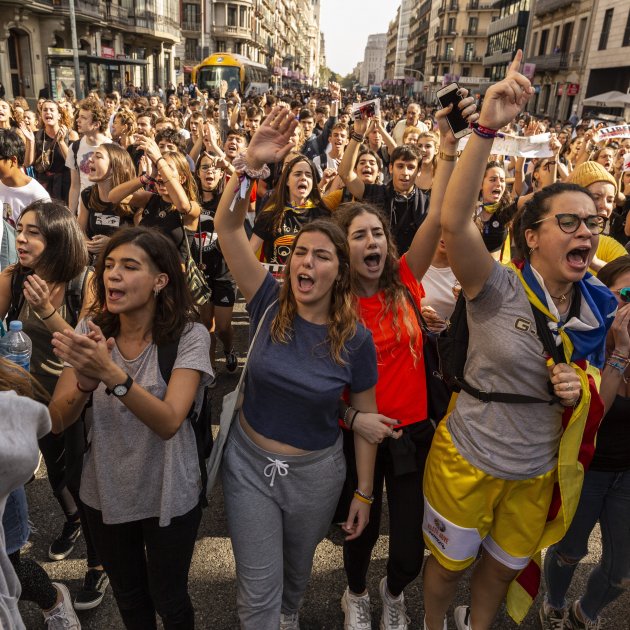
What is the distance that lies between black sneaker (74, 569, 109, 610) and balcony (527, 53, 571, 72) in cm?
4404

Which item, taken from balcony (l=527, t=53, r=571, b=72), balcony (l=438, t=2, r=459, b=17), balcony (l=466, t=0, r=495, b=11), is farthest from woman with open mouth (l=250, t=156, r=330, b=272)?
balcony (l=438, t=2, r=459, b=17)

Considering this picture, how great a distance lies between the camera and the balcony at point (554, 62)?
124ft

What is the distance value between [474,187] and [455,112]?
0.51 meters

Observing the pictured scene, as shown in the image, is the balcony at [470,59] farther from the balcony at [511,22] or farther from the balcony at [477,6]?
the balcony at [511,22]

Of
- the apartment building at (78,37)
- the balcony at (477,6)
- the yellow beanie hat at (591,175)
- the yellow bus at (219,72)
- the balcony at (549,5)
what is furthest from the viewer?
the balcony at (477,6)

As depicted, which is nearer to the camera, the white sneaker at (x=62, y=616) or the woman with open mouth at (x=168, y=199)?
the white sneaker at (x=62, y=616)

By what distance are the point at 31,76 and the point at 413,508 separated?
117ft

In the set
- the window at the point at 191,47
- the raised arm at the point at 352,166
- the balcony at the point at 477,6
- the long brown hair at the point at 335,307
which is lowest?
the long brown hair at the point at 335,307

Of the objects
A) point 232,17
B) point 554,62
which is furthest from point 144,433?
point 232,17

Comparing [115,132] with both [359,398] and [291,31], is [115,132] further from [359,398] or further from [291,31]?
[291,31]

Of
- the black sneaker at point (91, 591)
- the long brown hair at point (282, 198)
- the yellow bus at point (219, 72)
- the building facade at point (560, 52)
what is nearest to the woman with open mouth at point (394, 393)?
the black sneaker at point (91, 591)

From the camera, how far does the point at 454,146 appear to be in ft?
7.45

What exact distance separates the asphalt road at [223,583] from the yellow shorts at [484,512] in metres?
0.70

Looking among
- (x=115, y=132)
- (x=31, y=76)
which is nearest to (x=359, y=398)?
(x=115, y=132)
